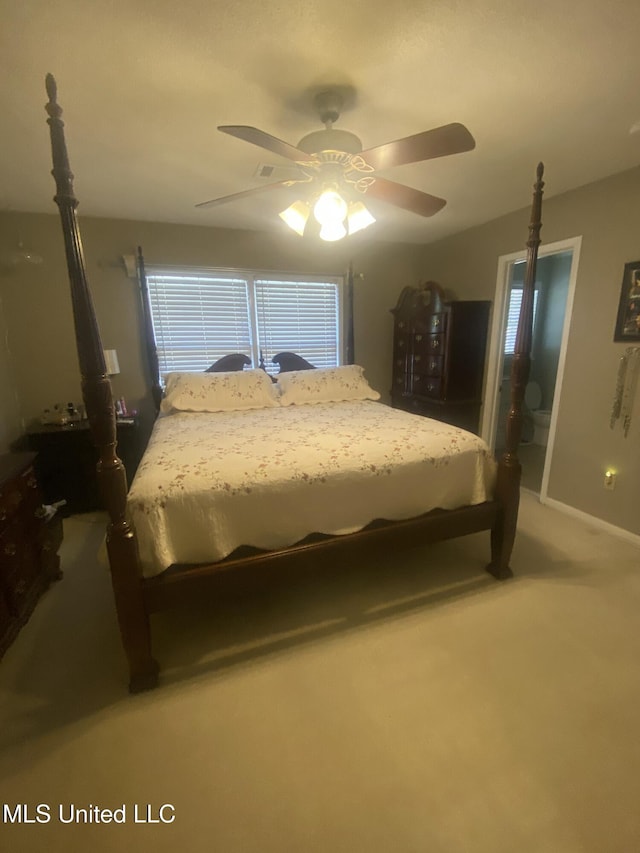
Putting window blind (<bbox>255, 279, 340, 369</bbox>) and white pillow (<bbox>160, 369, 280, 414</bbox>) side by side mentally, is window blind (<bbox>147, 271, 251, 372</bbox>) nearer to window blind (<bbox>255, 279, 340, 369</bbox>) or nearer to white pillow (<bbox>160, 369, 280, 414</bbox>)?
window blind (<bbox>255, 279, 340, 369</bbox>)

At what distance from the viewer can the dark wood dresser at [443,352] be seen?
11.4ft

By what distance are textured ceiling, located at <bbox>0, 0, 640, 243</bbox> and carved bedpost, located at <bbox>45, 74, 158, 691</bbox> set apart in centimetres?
49

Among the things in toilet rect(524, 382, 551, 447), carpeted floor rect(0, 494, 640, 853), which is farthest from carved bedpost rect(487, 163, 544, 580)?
toilet rect(524, 382, 551, 447)

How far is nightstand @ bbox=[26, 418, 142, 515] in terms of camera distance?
2.92 m

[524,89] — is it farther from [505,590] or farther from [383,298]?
[383,298]

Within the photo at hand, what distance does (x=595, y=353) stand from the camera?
2.68m

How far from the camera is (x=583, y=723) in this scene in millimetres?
1397

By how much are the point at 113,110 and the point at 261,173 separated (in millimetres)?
838

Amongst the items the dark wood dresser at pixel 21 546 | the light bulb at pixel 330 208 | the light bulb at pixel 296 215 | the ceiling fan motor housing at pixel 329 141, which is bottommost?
the dark wood dresser at pixel 21 546

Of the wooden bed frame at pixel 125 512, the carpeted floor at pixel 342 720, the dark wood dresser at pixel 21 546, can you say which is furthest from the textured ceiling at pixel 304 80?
the carpeted floor at pixel 342 720

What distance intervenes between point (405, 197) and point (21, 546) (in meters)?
2.65

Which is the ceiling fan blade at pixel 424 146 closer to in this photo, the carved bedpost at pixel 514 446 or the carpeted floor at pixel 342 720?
the carved bedpost at pixel 514 446

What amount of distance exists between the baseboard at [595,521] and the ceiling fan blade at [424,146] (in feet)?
8.49

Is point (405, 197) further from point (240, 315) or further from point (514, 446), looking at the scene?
point (240, 315)
